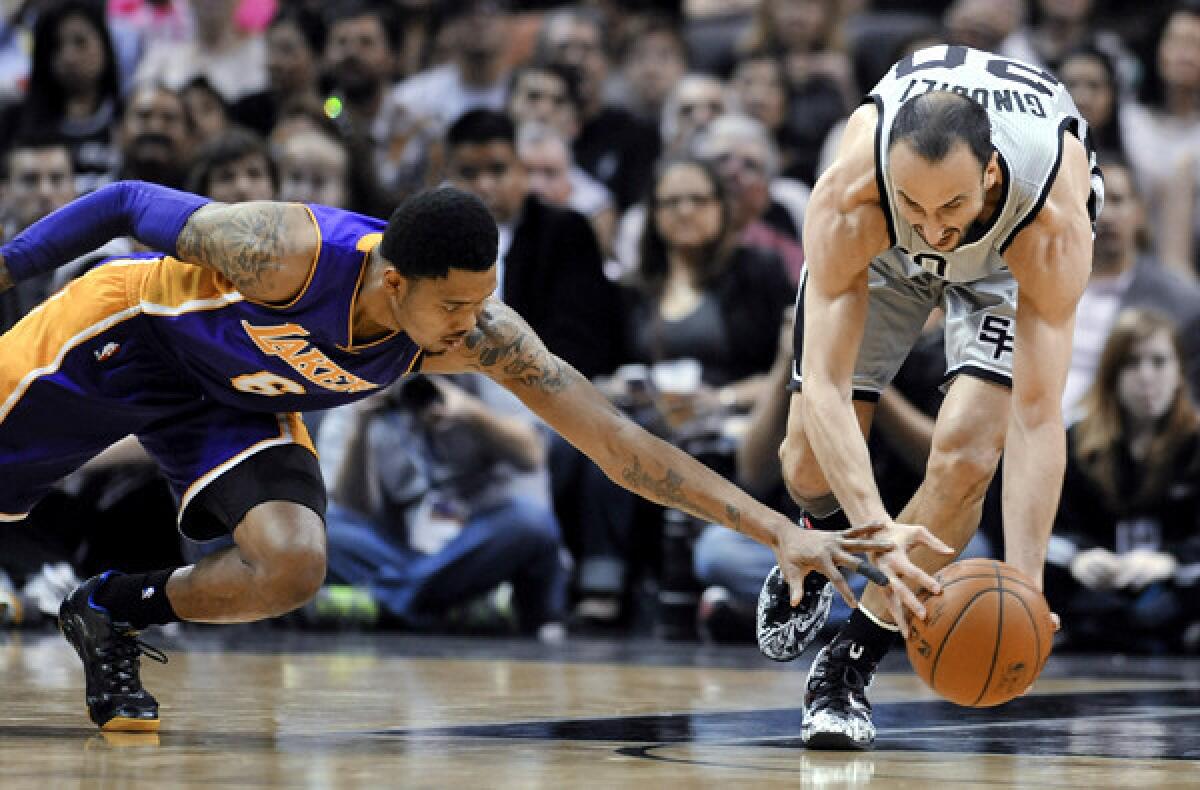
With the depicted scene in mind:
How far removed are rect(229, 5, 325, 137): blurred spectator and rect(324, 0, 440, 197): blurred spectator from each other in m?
0.18

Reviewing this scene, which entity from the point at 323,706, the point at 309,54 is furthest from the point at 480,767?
the point at 309,54

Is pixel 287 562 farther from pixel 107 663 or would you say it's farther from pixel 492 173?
pixel 492 173

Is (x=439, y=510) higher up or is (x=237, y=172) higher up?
(x=237, y=172)

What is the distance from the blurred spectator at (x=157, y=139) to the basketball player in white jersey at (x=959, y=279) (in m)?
4.88

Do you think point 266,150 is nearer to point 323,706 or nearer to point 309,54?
point 309,54

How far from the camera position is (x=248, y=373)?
4527mm

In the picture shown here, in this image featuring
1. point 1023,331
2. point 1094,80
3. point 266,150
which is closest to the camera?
point 1023,331

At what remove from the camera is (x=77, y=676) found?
5.76m

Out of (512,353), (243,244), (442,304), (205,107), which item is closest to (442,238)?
(442,304)

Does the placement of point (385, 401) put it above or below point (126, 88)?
below

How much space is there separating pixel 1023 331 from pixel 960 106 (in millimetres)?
606

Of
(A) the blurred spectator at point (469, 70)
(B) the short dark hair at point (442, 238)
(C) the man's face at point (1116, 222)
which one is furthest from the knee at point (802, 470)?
(A) the blurred spectator at point (469, 70)

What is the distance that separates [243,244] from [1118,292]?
514 centimetres

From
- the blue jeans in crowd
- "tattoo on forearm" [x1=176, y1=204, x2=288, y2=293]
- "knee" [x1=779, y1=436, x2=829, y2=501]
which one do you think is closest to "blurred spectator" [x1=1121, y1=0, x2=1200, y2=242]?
the blue jeans in crowd
